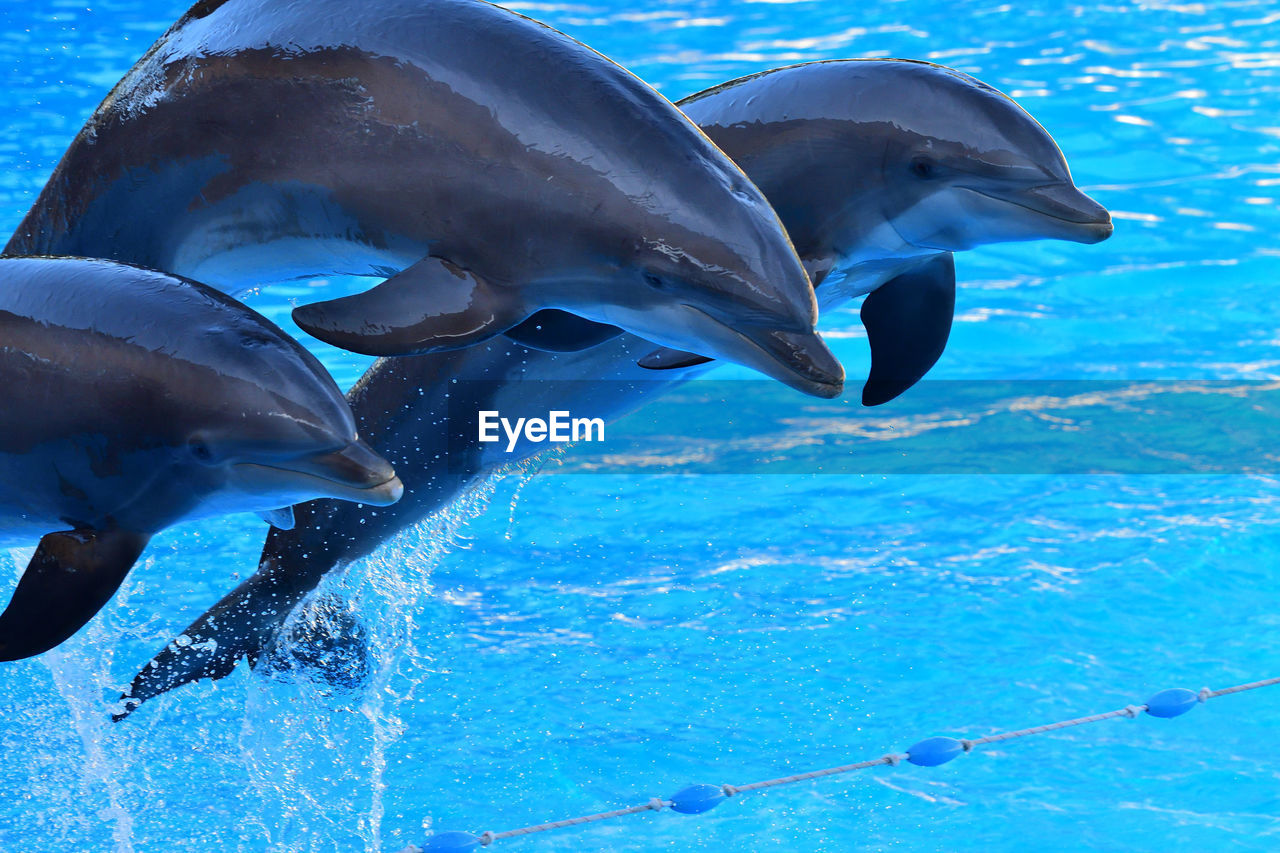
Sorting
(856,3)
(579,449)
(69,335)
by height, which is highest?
(856,3)

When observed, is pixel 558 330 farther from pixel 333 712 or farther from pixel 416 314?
pixel 333 712

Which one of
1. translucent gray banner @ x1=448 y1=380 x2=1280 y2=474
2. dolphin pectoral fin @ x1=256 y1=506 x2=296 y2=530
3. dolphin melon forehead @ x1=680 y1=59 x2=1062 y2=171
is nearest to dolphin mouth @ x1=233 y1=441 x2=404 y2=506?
dolphin pectoral fin @ x1=256 y1=506 x2=296 y2=530

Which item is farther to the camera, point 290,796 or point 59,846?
point 290,796

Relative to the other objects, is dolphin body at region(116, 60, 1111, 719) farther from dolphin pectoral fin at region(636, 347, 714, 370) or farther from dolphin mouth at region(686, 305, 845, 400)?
dolphin mouth at region(686, 305, 845, 400)

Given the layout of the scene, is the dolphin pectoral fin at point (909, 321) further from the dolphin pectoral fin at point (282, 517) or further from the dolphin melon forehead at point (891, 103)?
the dolphin pectoral fin at point (282, 517)

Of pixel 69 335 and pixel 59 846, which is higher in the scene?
pixel 69 335

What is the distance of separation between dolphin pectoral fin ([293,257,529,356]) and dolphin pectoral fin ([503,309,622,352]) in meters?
0.37

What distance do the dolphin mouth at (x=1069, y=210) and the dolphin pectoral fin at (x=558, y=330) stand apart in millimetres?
1252

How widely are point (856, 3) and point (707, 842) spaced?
14.6m

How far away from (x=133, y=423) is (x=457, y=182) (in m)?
0.97

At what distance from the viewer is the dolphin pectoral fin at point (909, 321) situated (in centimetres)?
479

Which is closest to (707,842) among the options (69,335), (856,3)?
(69,335)

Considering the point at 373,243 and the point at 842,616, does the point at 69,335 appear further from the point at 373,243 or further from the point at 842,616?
the point at 842,616

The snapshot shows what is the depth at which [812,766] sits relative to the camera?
6039mm
